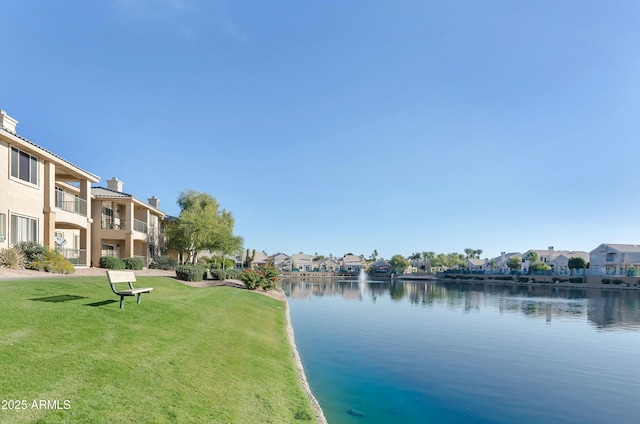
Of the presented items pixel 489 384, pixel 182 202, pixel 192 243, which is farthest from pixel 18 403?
pixel 182 202

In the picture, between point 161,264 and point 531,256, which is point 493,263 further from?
point 161,264

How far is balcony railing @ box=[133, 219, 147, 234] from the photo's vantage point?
35994 millimetres

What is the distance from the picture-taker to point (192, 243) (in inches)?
1650

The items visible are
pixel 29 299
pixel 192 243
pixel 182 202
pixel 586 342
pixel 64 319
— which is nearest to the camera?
pixel 64 319

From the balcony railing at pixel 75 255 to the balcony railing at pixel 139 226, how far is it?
25.9ft

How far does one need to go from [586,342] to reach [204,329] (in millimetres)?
19523

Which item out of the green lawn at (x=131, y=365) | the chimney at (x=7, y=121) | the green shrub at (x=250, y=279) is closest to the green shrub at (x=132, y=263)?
the green shrub at (x=250, y=279)

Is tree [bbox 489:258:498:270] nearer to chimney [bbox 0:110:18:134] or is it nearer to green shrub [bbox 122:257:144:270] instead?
green shrub [bbox 122:257:144:270]

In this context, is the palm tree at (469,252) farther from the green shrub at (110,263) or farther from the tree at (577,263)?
Result: the green shrub at (110,263)

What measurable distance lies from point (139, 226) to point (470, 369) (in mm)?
34028

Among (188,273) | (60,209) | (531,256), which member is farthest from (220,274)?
(531,256)

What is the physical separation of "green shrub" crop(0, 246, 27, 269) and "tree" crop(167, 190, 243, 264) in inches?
852

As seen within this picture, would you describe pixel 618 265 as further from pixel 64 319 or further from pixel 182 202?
pixel 64 319

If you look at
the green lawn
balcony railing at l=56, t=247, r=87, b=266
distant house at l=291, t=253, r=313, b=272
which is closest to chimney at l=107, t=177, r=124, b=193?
balcony railing at l=56, t=247, r=87, b=266
